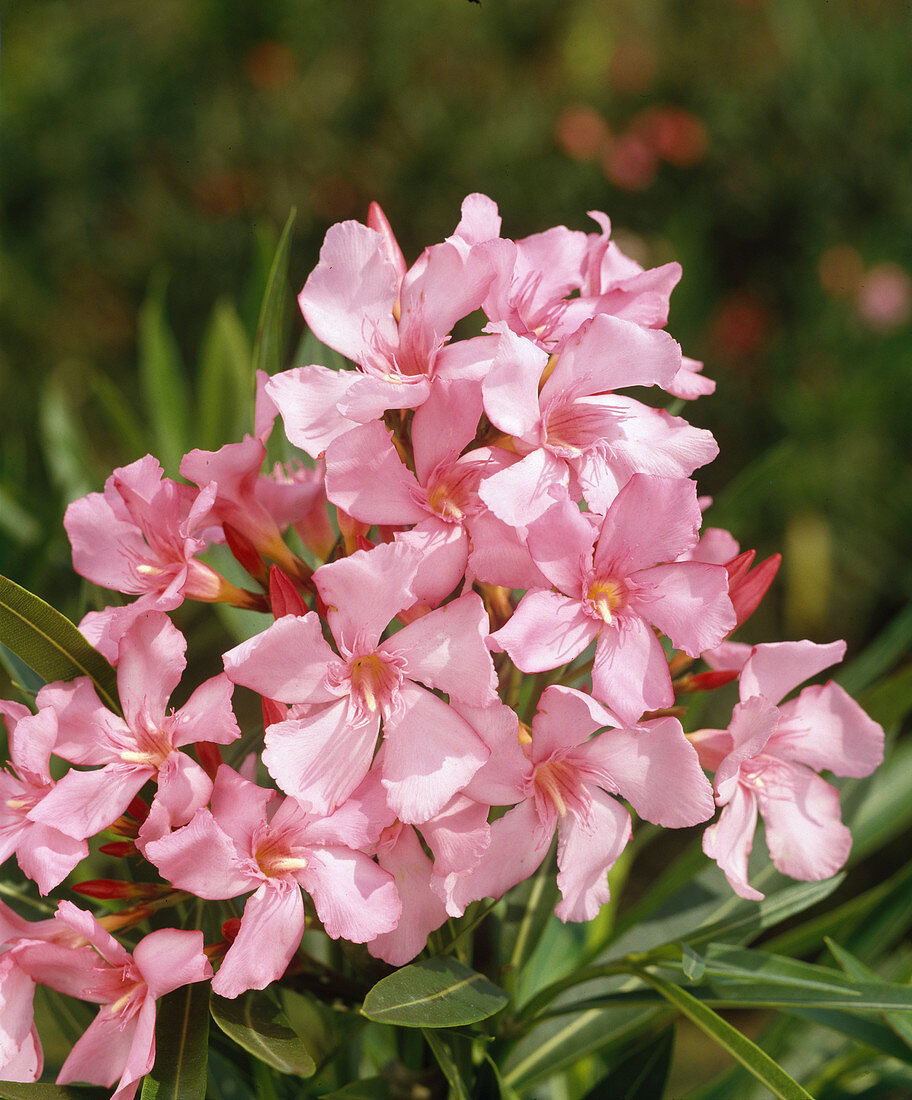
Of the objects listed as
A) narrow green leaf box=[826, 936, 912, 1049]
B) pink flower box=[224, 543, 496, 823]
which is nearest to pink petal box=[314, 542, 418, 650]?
pink flower box=[224, 543, 496, 823]

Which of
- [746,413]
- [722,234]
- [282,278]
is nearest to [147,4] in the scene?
[722,234]

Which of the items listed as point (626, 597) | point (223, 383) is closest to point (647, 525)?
point (626, 597)

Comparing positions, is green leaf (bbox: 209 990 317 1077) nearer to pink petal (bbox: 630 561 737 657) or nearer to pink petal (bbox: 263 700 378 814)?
pink petal (bbox: 263 700 378 814)

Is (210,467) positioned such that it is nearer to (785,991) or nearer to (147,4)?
(785,991)

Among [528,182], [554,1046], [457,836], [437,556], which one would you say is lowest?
[554,1046]

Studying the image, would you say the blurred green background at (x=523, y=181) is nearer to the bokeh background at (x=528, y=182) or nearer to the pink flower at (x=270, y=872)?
the bokeh background at (x=528, y=182)

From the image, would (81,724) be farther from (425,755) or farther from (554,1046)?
(554,1046)
